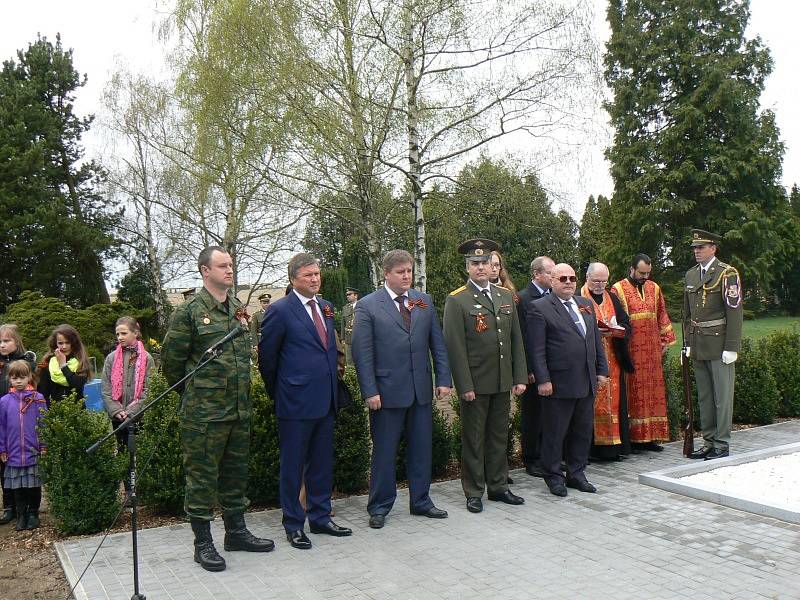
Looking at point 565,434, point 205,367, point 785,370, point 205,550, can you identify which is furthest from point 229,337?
point 785,370

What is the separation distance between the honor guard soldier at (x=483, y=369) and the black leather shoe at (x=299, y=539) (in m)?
1.53

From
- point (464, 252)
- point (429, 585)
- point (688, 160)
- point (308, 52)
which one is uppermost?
point (688, 160)

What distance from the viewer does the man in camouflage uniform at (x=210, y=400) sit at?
509cm

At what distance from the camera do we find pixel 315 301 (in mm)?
5805

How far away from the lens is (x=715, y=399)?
8016mm

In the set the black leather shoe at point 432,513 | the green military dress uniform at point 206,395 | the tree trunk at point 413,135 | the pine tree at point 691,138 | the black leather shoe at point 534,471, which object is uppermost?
the pine tree at point 691,138

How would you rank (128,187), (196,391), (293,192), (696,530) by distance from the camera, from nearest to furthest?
(196,391) < (696,530) < (293,192) < (128,187)

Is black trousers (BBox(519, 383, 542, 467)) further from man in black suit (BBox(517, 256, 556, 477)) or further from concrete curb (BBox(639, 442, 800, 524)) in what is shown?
concrete curb (BBox(639, 442, 800, 524))

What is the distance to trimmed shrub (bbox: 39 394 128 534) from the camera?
5.93m

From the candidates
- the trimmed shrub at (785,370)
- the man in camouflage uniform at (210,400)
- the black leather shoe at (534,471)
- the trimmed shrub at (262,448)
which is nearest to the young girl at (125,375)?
the trimmed shrub at (262,448)

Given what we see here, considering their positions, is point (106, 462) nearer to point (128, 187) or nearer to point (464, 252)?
point (464, 252)

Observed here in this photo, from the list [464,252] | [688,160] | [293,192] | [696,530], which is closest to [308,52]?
[293,192]

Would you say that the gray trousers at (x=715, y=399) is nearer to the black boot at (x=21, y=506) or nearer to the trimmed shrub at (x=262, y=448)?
the trimmed shrub at (x=262, y=448)

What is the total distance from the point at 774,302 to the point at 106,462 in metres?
43.9
